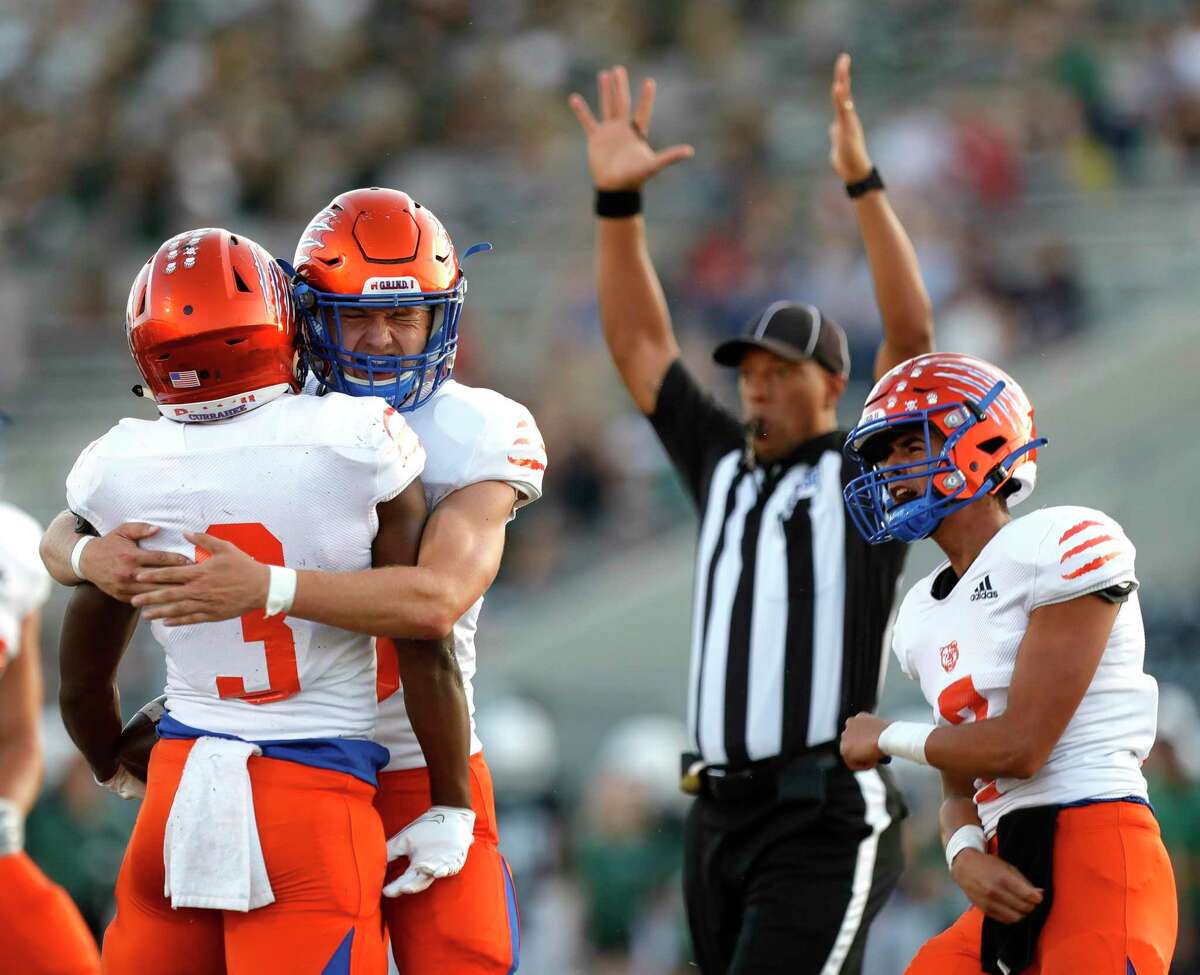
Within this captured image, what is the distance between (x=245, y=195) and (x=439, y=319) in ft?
30.3

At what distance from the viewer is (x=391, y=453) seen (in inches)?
121

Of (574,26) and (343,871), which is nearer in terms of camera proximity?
(343,871)

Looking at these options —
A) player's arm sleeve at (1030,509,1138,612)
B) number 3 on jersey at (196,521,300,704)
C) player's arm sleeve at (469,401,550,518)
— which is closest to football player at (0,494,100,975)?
number 3 on jersey at (196,521,300,704)

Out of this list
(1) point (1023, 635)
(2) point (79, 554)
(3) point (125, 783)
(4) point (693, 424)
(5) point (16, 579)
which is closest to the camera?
(2) point (79, 554)

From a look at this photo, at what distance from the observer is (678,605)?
30.6 ft

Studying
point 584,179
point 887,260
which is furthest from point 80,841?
point 584,179

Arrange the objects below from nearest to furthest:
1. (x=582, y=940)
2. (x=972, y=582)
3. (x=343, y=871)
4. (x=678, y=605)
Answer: (x=343, y=871) < (x=972, y=582) < (x=582, y=940) < (x=678, y=605)

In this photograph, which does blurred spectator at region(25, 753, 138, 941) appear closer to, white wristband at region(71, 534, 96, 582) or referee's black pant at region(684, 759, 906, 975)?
referee's black pant at region(684, 759, 906, 975)

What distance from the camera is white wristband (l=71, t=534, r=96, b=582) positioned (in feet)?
10.3

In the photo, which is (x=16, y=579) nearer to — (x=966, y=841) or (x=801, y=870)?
(x=801, y=870)

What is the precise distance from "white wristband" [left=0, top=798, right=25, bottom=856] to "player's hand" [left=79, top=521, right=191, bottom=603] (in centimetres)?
131

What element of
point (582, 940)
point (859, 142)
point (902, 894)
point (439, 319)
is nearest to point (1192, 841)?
point (902, 894)

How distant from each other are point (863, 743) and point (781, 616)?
40.8 inches

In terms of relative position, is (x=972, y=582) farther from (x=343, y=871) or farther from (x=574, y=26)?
(x=574, y=26)
